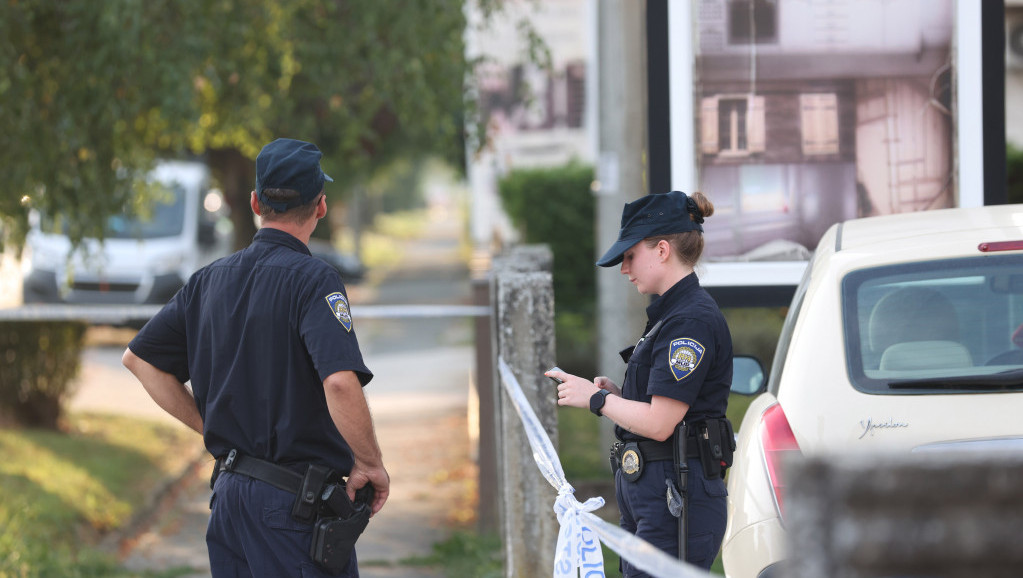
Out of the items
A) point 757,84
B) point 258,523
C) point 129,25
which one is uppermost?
point 129,25

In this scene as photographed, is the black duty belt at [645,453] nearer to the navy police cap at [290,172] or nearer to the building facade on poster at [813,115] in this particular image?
the navy police cap at [290,172]

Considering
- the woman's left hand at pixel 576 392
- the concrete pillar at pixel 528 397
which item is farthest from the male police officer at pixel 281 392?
the concrete pillar at pixel 528 397

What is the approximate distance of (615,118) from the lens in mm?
8391

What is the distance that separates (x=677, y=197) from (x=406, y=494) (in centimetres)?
616

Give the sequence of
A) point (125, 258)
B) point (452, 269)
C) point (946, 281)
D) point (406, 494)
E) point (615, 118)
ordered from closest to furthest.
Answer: point (946, 281)
point (615, 118)
point (406, 494)
point (125, 258)
point (452, 269)

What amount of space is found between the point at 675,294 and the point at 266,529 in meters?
1.30

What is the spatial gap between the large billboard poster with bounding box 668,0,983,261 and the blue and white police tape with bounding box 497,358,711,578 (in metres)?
1.84

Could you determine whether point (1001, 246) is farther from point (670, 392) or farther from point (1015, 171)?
point (1015, 171)

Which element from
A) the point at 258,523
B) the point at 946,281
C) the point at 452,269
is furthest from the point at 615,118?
the point at 452,269

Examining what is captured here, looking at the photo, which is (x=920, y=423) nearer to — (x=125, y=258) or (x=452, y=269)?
(x=125, y=258)

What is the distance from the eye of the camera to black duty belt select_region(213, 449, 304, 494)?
319cm

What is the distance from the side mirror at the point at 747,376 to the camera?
12.8 feet

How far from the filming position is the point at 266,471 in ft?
10.5

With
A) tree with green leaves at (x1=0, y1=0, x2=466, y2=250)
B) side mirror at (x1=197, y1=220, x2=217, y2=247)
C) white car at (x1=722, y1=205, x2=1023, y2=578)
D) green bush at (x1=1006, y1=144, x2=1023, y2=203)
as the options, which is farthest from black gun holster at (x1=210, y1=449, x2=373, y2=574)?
side mirror at (x1=197, y1=220, x2=217, y2=247)
